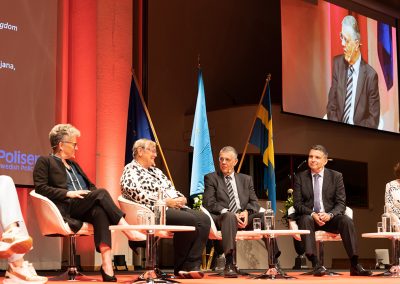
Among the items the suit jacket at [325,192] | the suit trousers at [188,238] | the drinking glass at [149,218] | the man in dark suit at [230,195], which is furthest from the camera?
the suit jacket at [325,192]

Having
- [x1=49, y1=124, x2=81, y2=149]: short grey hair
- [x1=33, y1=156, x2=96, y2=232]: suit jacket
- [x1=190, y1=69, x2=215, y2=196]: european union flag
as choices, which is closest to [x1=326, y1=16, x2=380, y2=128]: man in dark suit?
[x1=190, y1=69, x2=215, y2=196]: european union flag

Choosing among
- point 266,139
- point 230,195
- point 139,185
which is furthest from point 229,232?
point 266,139

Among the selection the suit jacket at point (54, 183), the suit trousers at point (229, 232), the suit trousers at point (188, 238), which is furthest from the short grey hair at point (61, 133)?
the suit trousers at point (229, 232)

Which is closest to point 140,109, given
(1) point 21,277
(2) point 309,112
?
(2) point 309,112

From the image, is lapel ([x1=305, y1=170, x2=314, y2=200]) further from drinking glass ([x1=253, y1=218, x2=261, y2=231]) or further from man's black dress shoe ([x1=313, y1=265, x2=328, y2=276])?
drinking glass ([x1=253, y1=218, x2=261, y2=231])

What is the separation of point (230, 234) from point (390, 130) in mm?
6425

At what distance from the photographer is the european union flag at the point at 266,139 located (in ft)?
27.9

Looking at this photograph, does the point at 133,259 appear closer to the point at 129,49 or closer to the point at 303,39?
the point at 129,49

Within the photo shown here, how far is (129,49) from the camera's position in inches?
327

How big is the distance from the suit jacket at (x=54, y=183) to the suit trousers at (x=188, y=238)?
75cm

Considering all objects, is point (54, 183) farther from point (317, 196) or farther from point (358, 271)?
point (358, 271)

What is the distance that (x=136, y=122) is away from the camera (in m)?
7.83

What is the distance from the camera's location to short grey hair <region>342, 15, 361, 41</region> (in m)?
10.6

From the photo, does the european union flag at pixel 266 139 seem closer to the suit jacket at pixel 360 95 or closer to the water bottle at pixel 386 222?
the suit jacket at pixel 360 95
